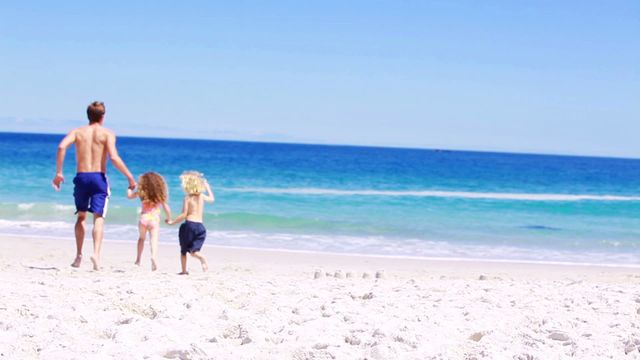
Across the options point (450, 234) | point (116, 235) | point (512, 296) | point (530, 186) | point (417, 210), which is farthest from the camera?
point (530, 186)

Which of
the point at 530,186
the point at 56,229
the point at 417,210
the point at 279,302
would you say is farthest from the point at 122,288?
the point at 530,186

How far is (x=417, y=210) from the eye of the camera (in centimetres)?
2400

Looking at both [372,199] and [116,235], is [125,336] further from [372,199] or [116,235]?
[372,199]

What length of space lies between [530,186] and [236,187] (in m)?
18.3

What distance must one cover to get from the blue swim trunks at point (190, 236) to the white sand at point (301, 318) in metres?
0.83

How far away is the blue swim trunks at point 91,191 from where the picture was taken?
764cm

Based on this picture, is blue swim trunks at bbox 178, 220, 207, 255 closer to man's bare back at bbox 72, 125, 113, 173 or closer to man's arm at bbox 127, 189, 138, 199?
man's arm at bbox 127, 189, 138, 199

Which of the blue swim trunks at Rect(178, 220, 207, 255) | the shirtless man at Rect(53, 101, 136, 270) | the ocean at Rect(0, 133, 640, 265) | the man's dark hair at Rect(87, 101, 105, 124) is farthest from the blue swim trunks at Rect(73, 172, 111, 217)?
the ocean at Rect(0, 133, 640, 265)

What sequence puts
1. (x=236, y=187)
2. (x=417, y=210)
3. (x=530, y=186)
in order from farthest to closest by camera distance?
1. (x=530, y=186)
2. (x=236, y=187)
3. (x=417, y=210)

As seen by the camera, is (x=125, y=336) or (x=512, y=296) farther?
(x=512, y=296)

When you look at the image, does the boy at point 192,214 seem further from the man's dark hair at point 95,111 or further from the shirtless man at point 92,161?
the man's dark hair at point 95,111

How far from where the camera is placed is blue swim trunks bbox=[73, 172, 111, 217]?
7.64 meters

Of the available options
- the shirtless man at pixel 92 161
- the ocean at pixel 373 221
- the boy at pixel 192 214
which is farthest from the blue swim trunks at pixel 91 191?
the ocean at pixel 373 221

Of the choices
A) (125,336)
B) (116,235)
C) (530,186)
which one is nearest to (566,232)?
(116,235)
